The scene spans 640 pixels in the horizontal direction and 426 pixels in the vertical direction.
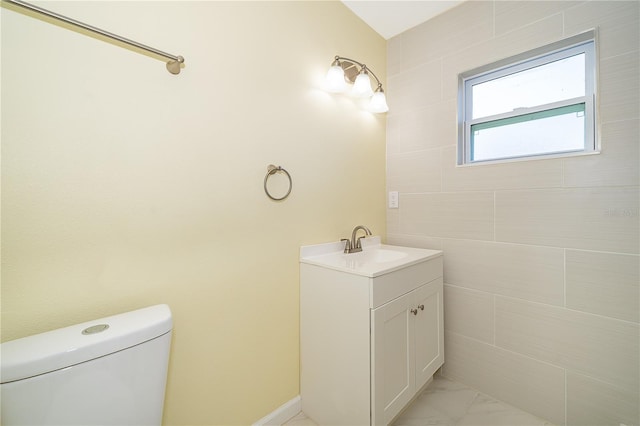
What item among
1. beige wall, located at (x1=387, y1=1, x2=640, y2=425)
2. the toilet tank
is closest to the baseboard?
the toilet tank

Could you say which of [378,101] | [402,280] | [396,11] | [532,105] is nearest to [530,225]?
[532,105]

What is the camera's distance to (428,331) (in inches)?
56.9

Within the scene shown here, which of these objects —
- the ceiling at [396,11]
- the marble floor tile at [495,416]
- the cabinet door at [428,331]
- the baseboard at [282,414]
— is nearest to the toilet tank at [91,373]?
the baseboard at [282,414]

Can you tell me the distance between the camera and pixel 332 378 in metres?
1.24

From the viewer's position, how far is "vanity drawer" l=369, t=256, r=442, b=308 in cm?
109

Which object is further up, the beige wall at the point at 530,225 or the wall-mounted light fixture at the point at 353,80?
the wall-mounted light fixture at the point at 353,80

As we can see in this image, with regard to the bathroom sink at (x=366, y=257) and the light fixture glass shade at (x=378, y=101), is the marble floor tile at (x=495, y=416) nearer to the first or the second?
the bathroom sink at (x=366, y=257)

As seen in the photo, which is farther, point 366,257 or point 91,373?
point 366,257

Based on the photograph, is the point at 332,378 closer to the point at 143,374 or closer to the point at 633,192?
the point at 143,374

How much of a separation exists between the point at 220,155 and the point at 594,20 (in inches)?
72.4

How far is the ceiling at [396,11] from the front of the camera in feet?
5.39

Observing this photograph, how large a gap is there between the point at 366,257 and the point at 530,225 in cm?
89

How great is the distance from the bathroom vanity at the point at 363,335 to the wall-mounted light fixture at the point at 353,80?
932 mm

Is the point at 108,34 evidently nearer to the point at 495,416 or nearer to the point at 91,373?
the point at 91,373
